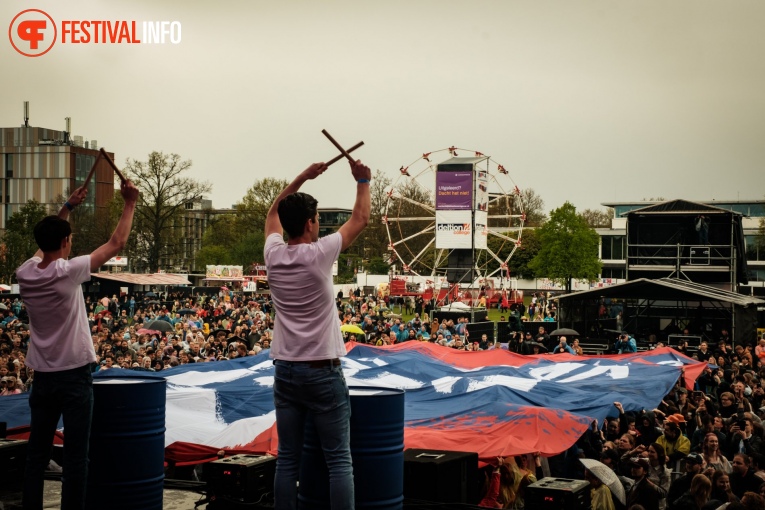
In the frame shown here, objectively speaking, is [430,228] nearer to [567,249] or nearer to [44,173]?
[567,249]

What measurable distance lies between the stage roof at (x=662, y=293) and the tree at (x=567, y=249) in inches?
1609

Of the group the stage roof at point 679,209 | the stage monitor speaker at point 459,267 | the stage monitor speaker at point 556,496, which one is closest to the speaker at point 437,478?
the stage monitor speaker at point 556,496

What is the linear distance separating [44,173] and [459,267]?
215ft

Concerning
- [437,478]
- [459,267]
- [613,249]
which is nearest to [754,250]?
[613,249]

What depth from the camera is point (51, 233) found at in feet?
15.3

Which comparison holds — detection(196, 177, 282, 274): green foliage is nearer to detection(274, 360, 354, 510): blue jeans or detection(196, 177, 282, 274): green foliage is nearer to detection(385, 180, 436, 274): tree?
detection(385, 180, 436, 274): tree

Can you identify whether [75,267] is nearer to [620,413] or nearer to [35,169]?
[620,413]

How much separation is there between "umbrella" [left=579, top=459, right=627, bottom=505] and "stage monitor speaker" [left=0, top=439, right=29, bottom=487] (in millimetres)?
5077

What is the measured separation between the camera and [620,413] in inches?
485

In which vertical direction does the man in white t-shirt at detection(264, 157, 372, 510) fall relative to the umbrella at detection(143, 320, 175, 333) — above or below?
above

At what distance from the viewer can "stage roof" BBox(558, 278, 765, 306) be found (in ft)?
93.0

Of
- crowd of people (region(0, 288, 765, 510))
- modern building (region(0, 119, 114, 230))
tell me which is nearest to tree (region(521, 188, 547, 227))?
modern building (region(0, 119, 114, 230))

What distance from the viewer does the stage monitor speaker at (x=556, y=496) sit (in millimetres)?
4852

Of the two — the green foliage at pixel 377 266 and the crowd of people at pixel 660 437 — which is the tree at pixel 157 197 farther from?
the crowd of people at pixel 660 437
